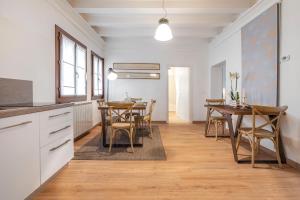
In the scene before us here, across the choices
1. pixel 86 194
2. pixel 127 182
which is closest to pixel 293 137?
pixel 127 182

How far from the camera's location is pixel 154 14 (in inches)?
196

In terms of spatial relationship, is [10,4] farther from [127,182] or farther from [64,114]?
[127,182]

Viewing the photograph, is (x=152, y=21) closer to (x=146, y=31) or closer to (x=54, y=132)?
(x=146, y=31)

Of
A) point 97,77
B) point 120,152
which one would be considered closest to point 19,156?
point 120,152

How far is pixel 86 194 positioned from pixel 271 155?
3.03m

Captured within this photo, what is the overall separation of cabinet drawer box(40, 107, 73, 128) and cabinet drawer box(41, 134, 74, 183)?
23 cm

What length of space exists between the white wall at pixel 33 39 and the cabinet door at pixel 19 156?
2.93ft

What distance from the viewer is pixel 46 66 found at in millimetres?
3309

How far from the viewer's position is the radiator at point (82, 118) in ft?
14.6

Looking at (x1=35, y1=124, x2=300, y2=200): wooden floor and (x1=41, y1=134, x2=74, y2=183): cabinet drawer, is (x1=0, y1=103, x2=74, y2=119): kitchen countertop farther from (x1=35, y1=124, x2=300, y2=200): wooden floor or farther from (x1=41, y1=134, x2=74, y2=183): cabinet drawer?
(x1=35, y1=124, x2=300, y2=200): wooden floor

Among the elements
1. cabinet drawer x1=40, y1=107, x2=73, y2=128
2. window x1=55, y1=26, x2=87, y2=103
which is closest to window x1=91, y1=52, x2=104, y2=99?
window x1=55, y1=26, x2=87, y2=103

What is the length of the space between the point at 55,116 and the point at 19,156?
0.72 metres

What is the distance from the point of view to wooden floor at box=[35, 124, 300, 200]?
2.17 metres

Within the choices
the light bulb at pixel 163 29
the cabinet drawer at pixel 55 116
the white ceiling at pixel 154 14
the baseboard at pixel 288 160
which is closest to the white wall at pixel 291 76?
the baseboard at pixel 288 160
